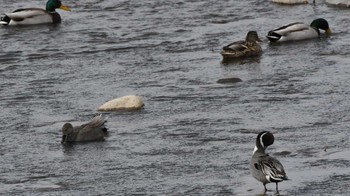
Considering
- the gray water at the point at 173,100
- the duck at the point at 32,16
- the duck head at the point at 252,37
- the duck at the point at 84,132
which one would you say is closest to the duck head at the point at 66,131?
the duck at the point at 84,132

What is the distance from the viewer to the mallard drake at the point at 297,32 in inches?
1020

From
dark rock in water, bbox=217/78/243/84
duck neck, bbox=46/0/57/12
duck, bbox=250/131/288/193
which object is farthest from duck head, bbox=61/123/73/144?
duck neck, bbox=46/0/57/12

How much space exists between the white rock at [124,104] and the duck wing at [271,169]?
18.4ft

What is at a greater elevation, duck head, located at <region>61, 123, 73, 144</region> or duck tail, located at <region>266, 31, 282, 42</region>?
duck head, located at <region>61, 123, 73, 144</region>

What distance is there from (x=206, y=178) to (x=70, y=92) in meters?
6.77

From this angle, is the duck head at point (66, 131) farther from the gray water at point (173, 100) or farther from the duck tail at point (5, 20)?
the duck tail at point (5, 20)

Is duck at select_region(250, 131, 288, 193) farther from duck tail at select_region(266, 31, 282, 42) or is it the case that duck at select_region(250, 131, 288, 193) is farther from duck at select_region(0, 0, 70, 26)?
duck at select_region(0, 0, 70, 26)

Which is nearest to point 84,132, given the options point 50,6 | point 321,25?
point 321,25

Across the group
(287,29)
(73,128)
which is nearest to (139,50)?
(287,29)

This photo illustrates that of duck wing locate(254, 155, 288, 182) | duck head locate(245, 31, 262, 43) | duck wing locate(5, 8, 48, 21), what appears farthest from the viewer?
duck wing locate(5, 8, 48, 21)

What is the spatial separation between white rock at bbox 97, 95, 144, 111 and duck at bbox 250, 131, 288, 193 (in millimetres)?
5296

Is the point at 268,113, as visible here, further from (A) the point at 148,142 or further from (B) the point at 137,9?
(B) the point at 137,9

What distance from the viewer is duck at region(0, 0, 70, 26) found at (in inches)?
1184

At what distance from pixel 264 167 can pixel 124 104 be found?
599 cm
